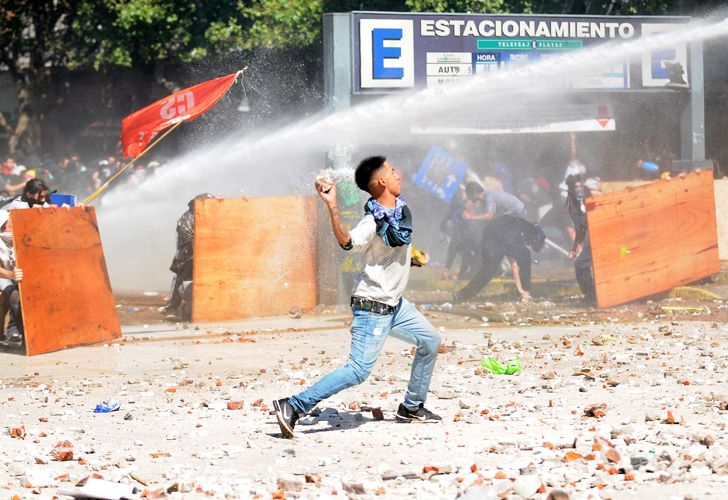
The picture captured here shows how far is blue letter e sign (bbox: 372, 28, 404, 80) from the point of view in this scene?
13984 millimetres

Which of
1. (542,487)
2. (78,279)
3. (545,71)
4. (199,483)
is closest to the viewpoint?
(542,487)

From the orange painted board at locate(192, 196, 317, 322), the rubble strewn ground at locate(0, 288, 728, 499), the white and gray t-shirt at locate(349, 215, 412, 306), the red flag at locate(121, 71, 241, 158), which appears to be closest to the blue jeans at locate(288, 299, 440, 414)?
the white and gray t-shirt at locate(349, 215, 412, 306)

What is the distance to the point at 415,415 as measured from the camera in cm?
729

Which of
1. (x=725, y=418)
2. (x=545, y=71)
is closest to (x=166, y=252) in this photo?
(x=545, y=71)

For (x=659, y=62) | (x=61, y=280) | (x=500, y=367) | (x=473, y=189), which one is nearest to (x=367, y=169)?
(x=500, y=367)

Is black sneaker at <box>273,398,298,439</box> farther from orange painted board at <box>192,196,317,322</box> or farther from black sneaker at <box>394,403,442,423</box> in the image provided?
orange painted board at <box>192,196,317,322</box>

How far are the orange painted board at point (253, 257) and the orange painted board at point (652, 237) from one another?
308 centimetres

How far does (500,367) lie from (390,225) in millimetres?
2479

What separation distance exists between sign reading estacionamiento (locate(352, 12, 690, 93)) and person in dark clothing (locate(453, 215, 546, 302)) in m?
1.91

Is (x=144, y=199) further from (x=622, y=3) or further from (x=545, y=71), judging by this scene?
(x=622, y=3)

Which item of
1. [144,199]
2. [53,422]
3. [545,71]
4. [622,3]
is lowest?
[53,422]

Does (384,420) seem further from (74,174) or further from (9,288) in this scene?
(74,174)

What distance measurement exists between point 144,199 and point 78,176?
275 inches

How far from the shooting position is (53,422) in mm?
7641
